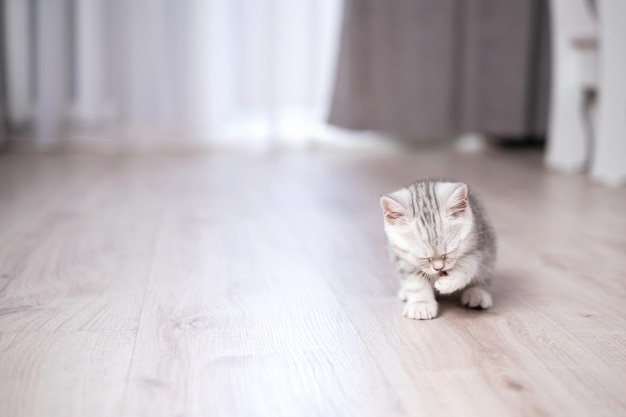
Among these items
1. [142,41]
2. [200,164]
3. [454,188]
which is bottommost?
[200,164]

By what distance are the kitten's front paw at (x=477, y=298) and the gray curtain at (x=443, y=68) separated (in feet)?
8.10

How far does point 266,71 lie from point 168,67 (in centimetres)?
48

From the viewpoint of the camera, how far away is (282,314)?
137 cm

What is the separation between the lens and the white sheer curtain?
3.58m

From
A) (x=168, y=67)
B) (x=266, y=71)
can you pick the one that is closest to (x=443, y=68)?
(x=266, y=71)

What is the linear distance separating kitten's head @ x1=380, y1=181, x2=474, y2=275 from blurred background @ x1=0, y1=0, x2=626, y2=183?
254cm

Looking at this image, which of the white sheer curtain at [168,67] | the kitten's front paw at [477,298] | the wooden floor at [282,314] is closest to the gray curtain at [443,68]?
the white sheer curtain at [168,67]

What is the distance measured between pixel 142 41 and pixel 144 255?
212 centimetres

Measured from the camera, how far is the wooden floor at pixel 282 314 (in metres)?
1.02

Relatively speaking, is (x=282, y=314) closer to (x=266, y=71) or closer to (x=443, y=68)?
(x=266, y=71)

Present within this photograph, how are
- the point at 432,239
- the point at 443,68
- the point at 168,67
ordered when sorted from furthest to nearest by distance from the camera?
1. the point at 443,68
2. the point at 168,67
3. the point at 432,239

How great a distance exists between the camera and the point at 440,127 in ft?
12.7

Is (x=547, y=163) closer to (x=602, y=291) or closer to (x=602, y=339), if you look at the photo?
(x=602, y=291)

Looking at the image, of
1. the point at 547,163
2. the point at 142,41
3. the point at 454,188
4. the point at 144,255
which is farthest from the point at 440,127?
the point at 454,188
